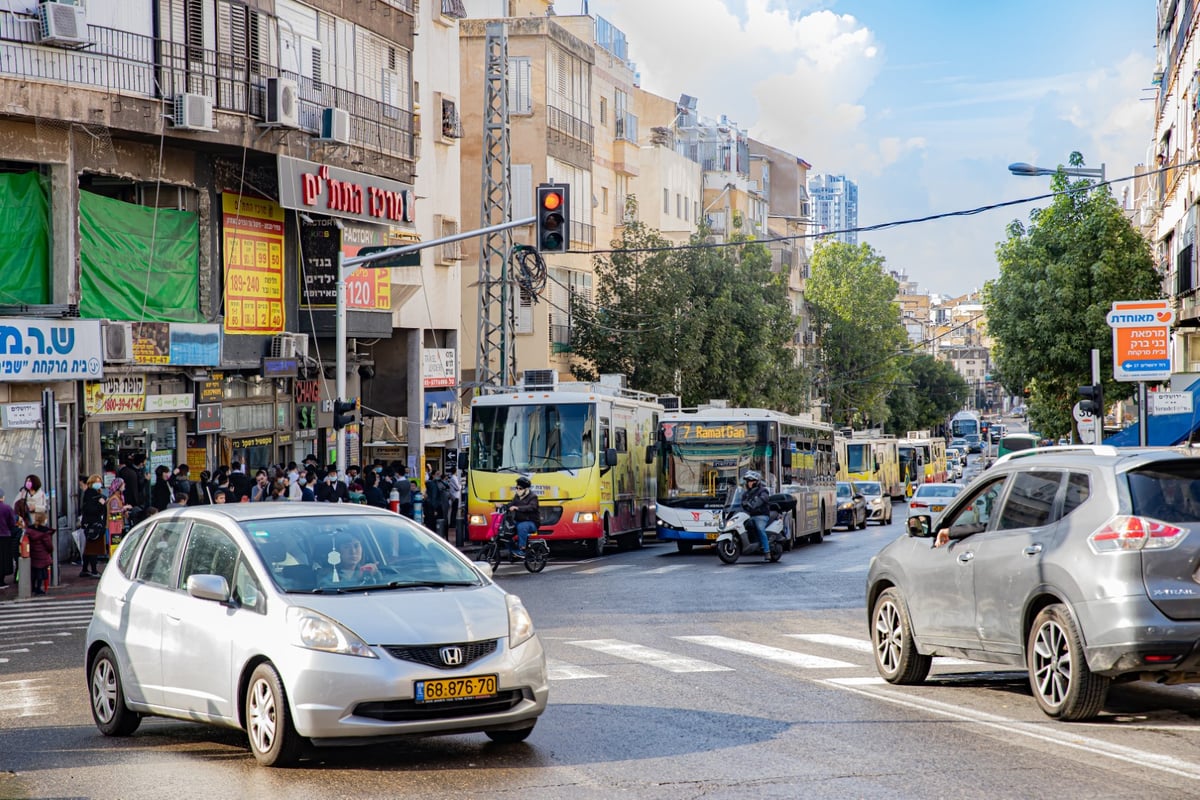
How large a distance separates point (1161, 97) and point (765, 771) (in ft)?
176

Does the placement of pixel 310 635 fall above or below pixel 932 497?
above

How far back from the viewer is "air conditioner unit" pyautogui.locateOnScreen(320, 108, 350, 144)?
110 ft

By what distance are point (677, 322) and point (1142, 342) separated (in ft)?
88.2

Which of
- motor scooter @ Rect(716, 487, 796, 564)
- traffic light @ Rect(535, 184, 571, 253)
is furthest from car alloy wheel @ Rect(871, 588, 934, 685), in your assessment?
motor scooter @ Rect(716, 487, 796, 564)

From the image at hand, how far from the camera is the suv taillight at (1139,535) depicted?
9.63 metres

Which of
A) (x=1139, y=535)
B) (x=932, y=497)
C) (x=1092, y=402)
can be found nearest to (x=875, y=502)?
(x=932, y=497)

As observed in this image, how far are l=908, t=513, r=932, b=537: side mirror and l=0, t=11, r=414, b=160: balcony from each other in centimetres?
1925

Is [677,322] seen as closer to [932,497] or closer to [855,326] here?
[932,497]

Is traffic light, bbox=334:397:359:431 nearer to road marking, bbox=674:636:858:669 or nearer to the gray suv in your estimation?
road marking, bbox=674:636:858:669

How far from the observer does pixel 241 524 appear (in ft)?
32.6

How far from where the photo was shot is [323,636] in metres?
8.87

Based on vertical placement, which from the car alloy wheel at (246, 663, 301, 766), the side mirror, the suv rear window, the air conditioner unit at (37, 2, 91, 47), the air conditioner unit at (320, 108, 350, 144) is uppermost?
the air conditioner unit at (37, 2, 91, 47)

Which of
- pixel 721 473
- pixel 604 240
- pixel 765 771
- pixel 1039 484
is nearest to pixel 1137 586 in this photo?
pixel 1039 484

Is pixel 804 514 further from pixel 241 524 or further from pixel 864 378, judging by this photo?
pixel 864 378
